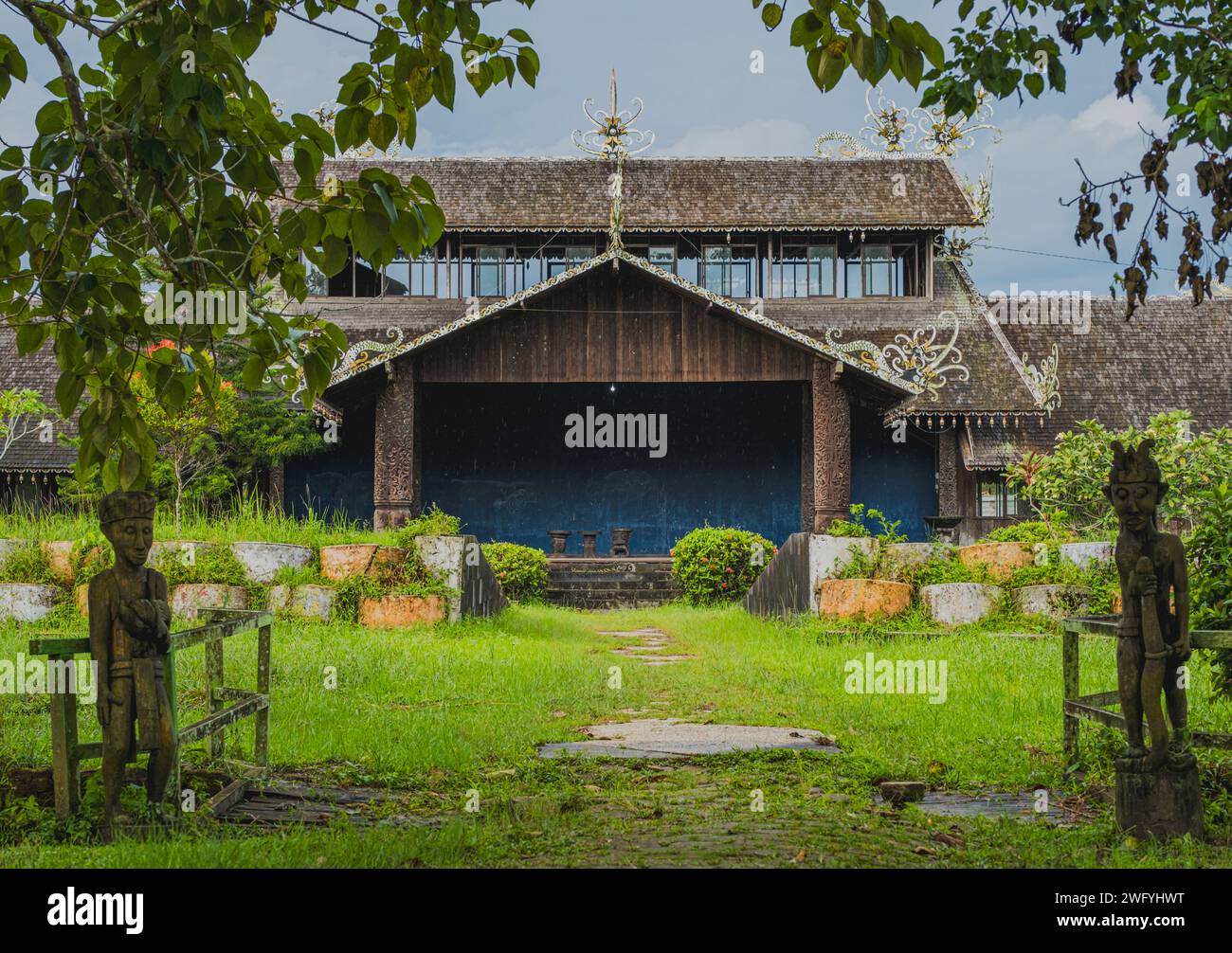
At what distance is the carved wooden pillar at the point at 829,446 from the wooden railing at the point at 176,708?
45.9ft

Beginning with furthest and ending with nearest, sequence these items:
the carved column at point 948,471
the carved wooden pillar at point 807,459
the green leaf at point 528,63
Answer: the carved column at point 948,471 → the carved wooden pillar at point 807,459 → the green leaf at point 528,63

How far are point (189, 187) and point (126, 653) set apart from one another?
2.01m

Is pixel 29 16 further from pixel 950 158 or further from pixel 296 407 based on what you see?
pixel 950 158

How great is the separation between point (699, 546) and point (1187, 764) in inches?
582

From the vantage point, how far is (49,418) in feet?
76.8

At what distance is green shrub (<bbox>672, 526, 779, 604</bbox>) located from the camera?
19.9m

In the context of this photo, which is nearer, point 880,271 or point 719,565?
point 719,565

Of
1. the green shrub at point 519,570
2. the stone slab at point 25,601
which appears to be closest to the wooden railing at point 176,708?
the stone slab at point 25,601

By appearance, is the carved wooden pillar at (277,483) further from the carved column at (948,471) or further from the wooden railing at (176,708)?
the wooden railing at (176,708)

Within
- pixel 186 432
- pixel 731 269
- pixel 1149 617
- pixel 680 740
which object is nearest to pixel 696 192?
pixel 731 269

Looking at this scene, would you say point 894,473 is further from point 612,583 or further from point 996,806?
point 996,806

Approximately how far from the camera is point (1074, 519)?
16.9m

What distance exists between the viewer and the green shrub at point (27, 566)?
13469 millimetres

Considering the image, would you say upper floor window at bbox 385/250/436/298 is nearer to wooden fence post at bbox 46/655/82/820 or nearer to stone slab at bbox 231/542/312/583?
stone slab at bbox 231/542/312/583
